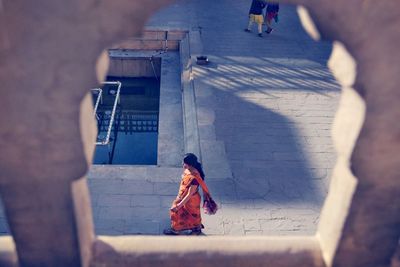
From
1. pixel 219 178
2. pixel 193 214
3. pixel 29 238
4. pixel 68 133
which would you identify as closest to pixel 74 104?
pixel 68 133

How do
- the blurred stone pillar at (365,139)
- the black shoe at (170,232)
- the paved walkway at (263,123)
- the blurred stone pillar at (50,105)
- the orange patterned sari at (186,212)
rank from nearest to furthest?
the blurred stone pillar at (50,105)
the blurred stone pillar at (365,139)
the orange patterned sari at (186,212)
the black shoe at (170,232)
the paved walkway at (263,123)

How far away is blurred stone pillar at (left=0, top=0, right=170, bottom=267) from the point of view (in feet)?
6.91

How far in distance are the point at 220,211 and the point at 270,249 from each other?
2.60m

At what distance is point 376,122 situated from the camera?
8.50ft

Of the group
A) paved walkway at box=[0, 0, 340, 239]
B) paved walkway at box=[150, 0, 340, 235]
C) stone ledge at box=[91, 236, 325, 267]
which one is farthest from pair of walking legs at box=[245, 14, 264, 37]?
stone ledge at box=[91, 236, 325, 267]

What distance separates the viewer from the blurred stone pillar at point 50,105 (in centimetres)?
211

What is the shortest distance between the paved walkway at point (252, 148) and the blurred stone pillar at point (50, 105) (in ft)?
8.99

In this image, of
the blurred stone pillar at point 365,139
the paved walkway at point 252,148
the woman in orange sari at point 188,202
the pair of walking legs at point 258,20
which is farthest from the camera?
the pair of walking legs at point 258,20

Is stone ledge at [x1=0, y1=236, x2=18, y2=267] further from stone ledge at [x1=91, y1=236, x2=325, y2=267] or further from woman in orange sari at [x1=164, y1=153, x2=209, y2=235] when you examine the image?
woman in orange sari at [x1=164, y1=153, x2=209, y2=235]

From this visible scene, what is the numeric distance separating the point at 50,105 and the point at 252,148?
5076 mm

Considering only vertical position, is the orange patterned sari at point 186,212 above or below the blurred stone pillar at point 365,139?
below

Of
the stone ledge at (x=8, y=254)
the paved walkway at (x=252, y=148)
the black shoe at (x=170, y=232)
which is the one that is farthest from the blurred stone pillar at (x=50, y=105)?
the paved walkway at (x=252, y=148)

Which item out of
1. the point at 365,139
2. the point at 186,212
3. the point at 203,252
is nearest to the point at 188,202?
the point at 186,212

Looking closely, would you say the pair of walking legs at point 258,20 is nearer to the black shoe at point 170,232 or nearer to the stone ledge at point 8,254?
the black shoe at point 170,232
